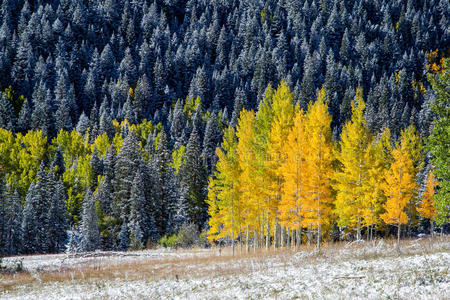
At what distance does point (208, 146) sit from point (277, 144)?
248 feet

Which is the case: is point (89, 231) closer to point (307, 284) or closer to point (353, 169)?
point (353, 169)

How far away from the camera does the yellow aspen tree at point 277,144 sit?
2848 centimetres

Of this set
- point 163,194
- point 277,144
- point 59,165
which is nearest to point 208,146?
point 59,165

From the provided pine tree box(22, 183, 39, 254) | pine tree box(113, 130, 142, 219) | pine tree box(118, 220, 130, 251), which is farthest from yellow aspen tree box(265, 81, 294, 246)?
pine tree box(22, 183, 39, 254)

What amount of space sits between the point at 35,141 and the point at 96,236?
62.0m

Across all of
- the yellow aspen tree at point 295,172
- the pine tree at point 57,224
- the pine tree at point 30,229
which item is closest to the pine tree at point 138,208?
the pine tree at point 57,224

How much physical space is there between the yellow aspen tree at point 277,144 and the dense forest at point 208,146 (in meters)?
0.13

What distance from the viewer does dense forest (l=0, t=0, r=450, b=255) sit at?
2862 centimetres

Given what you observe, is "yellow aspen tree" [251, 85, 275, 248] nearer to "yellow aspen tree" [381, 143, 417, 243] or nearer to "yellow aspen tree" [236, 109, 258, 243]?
"yellow aspen tree" [236, 109, 258, 243]

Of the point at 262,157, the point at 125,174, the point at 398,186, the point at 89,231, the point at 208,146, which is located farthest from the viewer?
the point at 208,146

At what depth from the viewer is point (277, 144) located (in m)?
28.5

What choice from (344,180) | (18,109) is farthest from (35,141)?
(344,180)

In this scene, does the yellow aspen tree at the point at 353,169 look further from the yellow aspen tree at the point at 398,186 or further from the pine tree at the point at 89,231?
the pine tree at the point at 89,231

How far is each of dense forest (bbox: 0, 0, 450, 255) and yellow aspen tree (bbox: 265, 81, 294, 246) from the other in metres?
0.13
